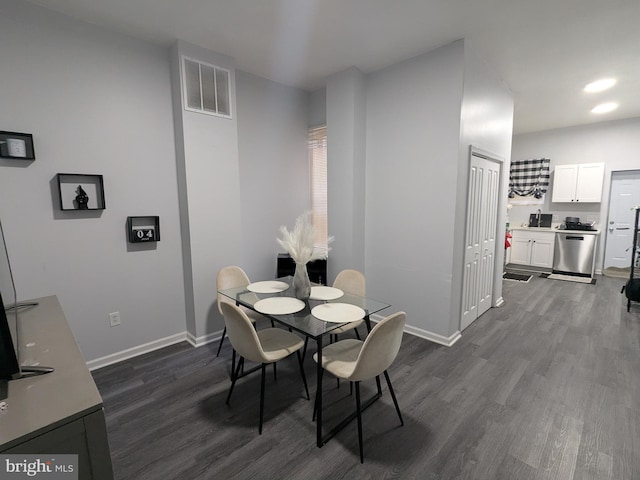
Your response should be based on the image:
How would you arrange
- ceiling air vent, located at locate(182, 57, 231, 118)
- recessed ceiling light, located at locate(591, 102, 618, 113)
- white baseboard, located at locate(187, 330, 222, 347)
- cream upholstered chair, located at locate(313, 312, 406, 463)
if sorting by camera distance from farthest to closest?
recessed ceiling light, located at locate(591, 102, 618, 113) → white baseboard, located at locate(187, 330, 222, 347) → ceiling air vent, located at locate(182, 57, 231, 118) → cream upholstered chair, located at locate(313, 312, 406, 463)

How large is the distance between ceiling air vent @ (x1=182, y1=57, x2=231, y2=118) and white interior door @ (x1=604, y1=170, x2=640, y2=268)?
6814mm

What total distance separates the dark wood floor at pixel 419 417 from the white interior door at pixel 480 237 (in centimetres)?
52

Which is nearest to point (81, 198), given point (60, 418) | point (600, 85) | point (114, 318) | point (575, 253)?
point (114, 318)

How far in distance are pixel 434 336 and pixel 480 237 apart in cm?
Result: 129

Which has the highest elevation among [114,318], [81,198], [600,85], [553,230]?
[600,85]

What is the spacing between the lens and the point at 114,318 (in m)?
2.64

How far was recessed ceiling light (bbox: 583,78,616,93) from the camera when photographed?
3.47 m

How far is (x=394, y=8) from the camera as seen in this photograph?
2201 millimetres

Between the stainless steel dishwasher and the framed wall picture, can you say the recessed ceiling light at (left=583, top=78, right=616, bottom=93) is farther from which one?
the framed wall picture

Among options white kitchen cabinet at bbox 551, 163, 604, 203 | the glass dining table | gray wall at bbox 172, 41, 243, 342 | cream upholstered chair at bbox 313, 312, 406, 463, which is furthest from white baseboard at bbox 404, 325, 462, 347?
white kitchen cabinet at bbox 551, 163, 604, 203

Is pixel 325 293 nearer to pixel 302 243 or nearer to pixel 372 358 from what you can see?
pixel 302 243

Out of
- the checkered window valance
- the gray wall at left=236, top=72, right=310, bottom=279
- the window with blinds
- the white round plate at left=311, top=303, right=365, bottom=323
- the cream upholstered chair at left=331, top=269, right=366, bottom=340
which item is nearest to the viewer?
the white round plate at left=311, top=303, right=365, bottom=323

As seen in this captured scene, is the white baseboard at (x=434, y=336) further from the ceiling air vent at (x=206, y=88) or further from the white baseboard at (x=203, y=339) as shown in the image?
the ceiling air vent at (x=206, y=88)

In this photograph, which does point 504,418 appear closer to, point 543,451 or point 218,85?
point 543,451
